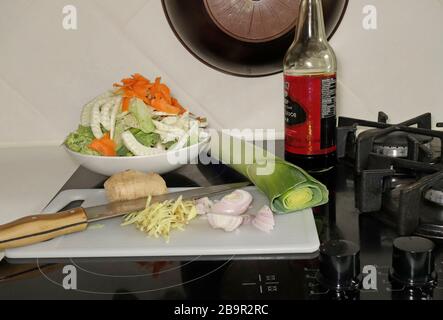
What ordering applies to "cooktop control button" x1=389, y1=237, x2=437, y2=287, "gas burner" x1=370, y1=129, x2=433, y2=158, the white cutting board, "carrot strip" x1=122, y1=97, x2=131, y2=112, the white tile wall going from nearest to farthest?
"cooktop control button" x1=389, y1=237, x2=437, y2=287
the white cutting board
"gas burner" x1=370, y1=129, x2=433, y2=158
"carrot strip" x1=122, y1=97, x2=131, y2=112
the white tile wall

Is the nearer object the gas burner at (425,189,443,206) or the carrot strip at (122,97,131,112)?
the gas burner at (425,189,443,206)

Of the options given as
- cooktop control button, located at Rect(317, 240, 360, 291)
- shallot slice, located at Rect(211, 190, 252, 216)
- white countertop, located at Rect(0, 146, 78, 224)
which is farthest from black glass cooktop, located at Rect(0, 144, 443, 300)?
white countertop, located at Rect(0, 146, 78, 224)

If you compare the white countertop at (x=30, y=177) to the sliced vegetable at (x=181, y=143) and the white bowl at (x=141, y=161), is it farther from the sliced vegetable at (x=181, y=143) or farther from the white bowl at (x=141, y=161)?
the sliced vegetable at (x=181, y=143)

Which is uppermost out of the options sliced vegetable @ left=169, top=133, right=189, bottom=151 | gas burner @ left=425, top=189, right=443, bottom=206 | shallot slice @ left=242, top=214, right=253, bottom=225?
sliced vegetable @ left=169, top=133, right=189, bottom=151

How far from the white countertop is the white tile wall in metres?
0.05

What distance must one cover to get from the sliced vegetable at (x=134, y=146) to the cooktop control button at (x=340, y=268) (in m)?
0.47

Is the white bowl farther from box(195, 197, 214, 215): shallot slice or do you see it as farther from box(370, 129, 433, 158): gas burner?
box(370, 129, 433, 158): gas burner

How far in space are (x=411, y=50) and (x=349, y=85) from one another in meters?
0.16

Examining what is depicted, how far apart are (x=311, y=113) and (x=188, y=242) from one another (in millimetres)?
378

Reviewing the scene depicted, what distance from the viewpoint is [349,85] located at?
1.30 meters

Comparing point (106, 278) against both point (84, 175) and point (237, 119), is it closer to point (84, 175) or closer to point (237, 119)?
point (84, 175)

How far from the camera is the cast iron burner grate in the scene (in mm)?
756

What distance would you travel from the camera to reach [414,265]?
24.9 inches

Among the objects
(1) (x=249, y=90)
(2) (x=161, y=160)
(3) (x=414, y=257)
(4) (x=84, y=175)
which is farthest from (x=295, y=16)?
(3) (x=414, y=257)
